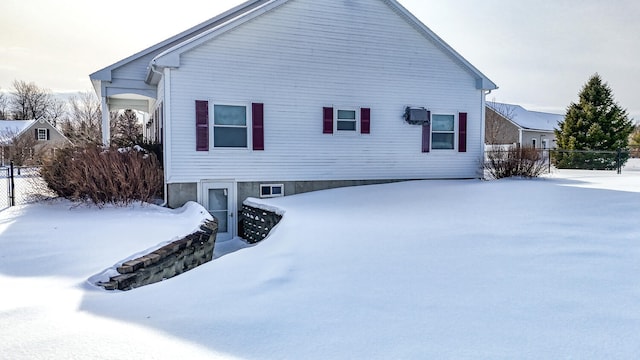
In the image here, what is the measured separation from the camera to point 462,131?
12203 millimetres

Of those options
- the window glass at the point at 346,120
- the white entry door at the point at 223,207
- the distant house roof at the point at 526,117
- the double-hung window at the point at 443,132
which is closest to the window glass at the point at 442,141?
the double-hung window at the point at 443,132

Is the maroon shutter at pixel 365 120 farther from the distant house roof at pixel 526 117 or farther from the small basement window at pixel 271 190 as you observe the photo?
the distant house roof at pixel 526 117

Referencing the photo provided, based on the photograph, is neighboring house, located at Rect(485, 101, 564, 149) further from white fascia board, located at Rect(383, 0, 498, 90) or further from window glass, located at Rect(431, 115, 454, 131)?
window glass, located at Rect(431, 115, 454, 131)

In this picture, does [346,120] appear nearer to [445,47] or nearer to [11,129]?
[445,47]

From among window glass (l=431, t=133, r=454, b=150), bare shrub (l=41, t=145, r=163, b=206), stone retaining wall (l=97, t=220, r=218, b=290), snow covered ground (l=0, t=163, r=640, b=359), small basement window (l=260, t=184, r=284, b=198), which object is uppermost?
window glass (l=431, t=133, r=454, b=150)

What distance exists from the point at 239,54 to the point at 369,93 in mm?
3459

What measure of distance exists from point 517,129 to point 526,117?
9.80 ft

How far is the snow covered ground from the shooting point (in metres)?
2.80

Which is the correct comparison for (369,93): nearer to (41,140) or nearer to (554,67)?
(554,67)

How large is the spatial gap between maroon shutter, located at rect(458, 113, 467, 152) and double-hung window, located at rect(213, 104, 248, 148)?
6.07 meters

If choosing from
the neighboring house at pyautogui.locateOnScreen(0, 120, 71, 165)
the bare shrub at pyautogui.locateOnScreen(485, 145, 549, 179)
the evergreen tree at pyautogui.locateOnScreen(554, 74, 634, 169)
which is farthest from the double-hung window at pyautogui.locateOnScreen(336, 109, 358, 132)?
the neighboring house at pyautogui.locateOnScreen(0, 120, 71, 165)

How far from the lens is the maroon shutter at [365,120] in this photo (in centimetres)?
1112

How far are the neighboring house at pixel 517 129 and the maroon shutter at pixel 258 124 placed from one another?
23.0 m

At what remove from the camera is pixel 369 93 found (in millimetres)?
11203
